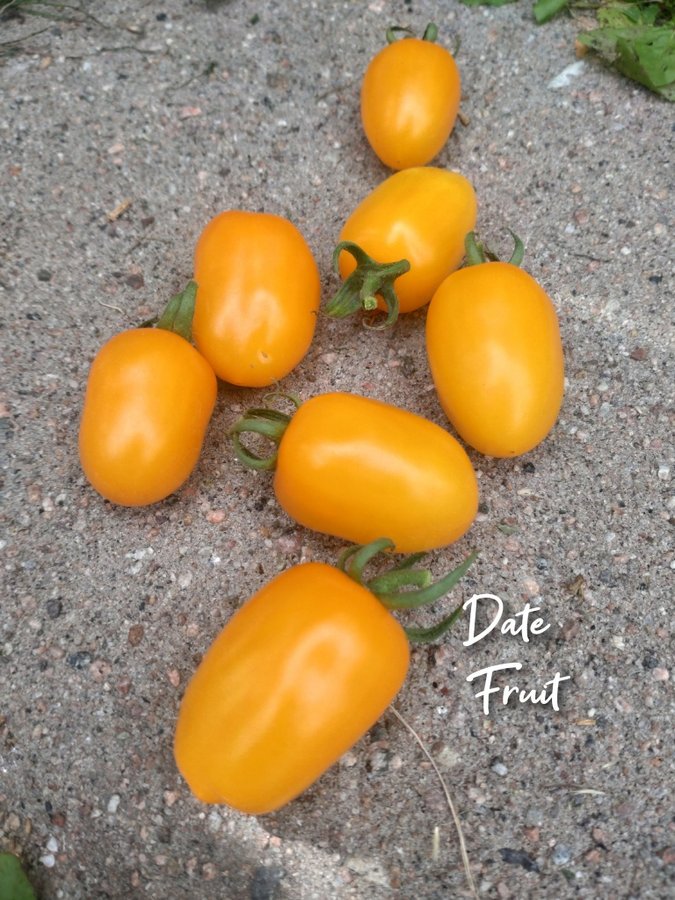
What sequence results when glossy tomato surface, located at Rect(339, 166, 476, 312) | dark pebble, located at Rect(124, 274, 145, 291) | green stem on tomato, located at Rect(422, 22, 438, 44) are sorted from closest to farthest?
glossy tomato surface, located at Rect(339, 166, 476, 312) → dark pebble, located at Rect(124, 274, 145, 291) → green stem on tomato, located at Rect(422, 22, 438, 44)

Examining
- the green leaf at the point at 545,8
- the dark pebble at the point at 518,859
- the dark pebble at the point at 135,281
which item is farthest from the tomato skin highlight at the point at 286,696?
the green leaf at the point at 545,8

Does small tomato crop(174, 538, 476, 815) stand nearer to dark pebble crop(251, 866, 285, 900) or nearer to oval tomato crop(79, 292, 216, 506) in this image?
dark pebble crop(251, 866, 285, 900)

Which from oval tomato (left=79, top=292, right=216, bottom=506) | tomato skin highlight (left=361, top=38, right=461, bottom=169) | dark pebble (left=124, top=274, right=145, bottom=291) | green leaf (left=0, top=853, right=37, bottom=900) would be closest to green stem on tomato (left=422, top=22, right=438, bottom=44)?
tomato skin highlight (left=361, top=38, right=461, bottom=169)

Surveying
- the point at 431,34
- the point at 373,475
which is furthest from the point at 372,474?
the point at 431,34

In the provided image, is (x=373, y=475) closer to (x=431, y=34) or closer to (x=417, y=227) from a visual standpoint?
(x=417, y=227)

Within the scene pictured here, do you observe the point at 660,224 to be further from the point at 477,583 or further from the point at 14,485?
the point at 14,485

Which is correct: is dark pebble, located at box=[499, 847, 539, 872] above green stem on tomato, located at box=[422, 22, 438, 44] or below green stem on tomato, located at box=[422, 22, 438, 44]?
below

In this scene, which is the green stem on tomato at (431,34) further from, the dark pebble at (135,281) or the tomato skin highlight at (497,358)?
the dark pebble at (135,281)
